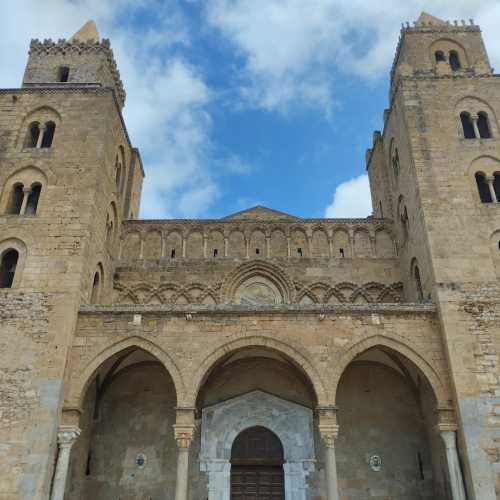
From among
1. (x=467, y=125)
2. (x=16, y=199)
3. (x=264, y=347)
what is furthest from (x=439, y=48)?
(x=16, y=199)

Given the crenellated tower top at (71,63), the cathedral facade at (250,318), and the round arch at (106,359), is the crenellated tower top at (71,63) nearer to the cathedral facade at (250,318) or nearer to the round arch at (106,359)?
the cathedral facade at (250,318)

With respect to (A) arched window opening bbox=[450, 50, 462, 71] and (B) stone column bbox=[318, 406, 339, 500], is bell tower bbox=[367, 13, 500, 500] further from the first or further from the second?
(B) stone column bbox=[318, 406, 339, 500]

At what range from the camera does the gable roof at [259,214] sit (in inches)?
797

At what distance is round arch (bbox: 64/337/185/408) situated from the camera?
42.0 ft

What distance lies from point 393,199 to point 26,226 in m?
12.4

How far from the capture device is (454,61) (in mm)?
19281

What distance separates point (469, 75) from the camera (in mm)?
17703

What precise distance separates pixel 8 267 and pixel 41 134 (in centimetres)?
465

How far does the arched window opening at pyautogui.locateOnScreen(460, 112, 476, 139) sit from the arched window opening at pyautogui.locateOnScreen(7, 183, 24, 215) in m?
14.3

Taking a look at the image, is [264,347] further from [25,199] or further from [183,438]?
[25,199]

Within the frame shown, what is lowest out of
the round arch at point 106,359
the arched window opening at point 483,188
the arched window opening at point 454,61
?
the round arch at point 106,359

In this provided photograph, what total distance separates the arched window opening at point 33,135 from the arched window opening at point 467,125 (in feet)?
46.0

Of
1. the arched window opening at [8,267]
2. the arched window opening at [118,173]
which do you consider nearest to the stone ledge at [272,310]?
the arched window opening at [8,267]

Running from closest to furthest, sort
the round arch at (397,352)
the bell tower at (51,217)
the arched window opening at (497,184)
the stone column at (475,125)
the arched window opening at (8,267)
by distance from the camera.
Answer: the bell tower at (51,217) < the round arch at (397,352) < the arched window opening at (8,267) < the arched window opening at (497,184) < the stone column at (475,125)
